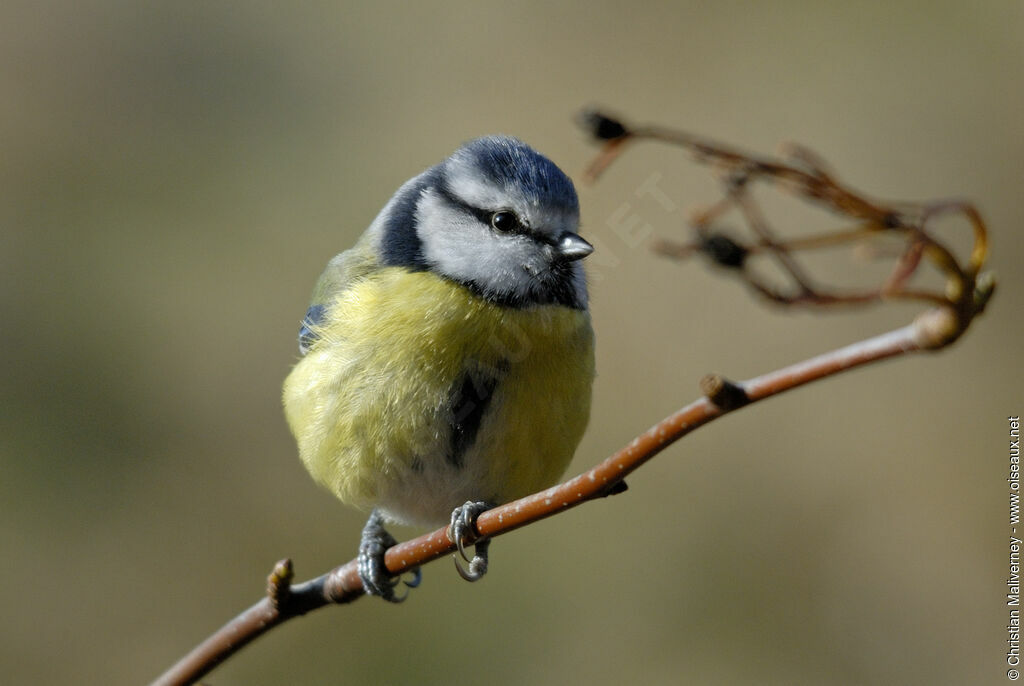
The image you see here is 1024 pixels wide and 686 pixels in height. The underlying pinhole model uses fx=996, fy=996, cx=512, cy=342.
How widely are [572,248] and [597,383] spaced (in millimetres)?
2165

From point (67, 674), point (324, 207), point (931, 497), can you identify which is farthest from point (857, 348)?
point (324, 207)

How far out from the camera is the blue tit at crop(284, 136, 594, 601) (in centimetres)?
252

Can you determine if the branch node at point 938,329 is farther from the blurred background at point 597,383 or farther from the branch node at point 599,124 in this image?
the blurred background at point 597,383

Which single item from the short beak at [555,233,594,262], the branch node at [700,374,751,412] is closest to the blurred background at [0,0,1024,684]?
the short beak at [555,233,594,262]

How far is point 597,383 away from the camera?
15.3 feet

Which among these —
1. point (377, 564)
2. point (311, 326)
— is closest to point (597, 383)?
point (311, 326)

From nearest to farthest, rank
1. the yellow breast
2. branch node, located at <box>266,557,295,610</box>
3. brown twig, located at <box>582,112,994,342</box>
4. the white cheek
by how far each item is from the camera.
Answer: brown twig, located at <box>582,112,994,342</box>
branch node, located at <box>266,557,295,610</box>
the yellow breast
the white cheek

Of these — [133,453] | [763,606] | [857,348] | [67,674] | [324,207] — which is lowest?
[763,606]

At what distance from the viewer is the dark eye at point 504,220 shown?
2660 millimetres

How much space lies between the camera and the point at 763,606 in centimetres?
409

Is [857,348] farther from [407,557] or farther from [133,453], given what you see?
[133,453]

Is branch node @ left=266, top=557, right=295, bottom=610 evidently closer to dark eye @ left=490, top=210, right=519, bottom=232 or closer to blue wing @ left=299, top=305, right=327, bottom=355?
blue wing @ left=299, top=305, right=327, bottom=355

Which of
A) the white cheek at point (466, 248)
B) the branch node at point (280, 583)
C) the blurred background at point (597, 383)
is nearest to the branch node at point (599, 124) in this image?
the branch node at point (280, 583)

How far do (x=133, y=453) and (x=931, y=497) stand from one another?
358 cm
